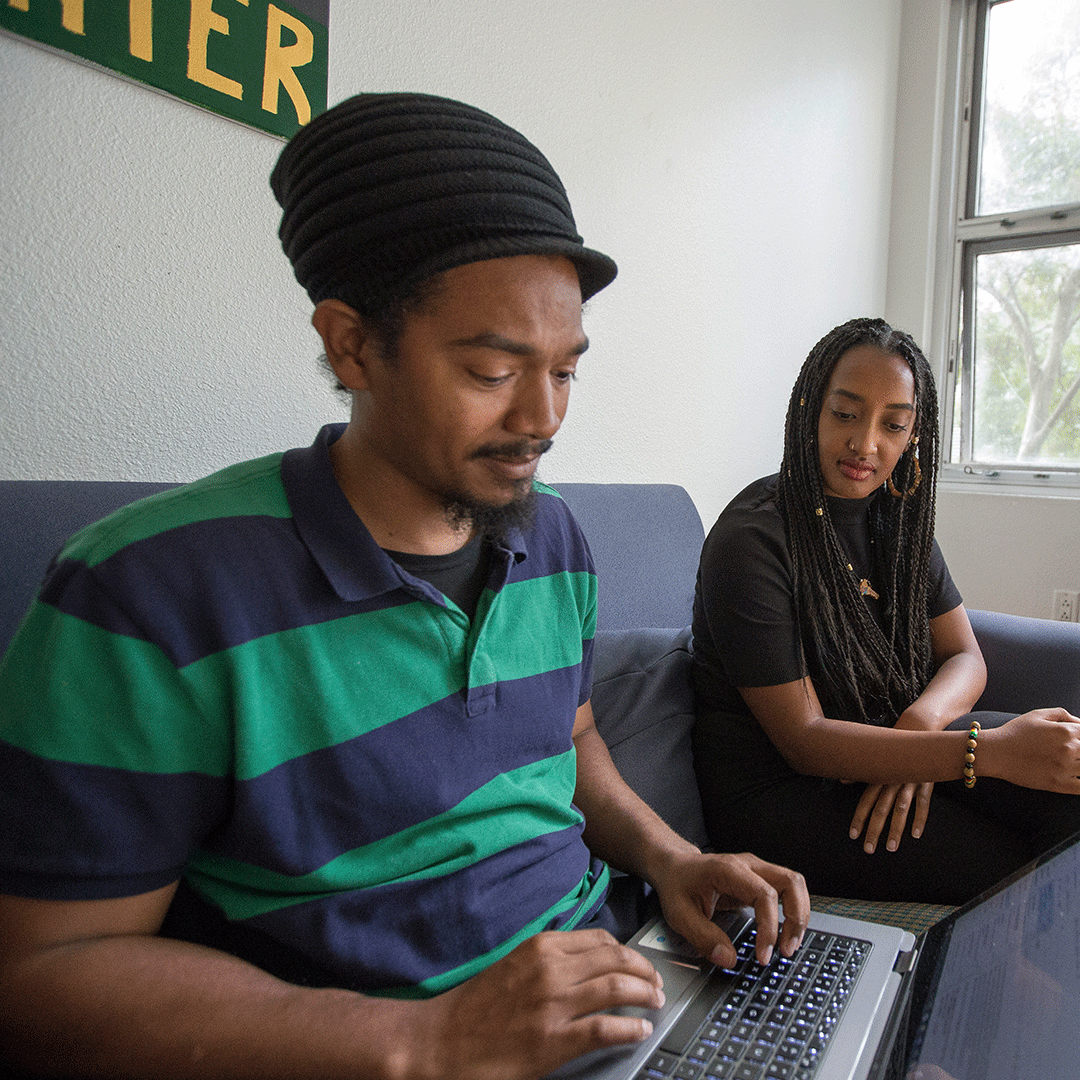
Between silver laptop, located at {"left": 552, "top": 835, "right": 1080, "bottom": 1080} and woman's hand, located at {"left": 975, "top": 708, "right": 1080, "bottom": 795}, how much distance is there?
0.32 meters

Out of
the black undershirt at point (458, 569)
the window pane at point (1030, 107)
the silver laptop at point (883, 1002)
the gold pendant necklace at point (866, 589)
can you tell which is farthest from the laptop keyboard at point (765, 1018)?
the window pane at point (1030, 107)

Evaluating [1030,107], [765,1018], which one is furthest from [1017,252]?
[765,1018]

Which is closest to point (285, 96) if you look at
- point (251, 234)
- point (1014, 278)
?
point (251, 234)

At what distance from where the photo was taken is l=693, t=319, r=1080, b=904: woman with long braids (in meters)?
1.17

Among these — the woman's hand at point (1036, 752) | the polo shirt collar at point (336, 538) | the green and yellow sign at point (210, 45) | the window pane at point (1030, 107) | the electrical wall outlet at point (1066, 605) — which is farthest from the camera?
the window pane at point (1030, 107)

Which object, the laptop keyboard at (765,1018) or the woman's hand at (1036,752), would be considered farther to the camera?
the woman's hand at (1036,752)

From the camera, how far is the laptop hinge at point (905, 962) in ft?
2.40

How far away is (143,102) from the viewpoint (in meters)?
A: 1.08

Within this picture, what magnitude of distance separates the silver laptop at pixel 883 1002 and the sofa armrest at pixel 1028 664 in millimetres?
763

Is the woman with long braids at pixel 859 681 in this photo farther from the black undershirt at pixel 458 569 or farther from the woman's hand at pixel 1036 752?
the black undershirt at pixel 458 569

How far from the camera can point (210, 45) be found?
3.67 ft

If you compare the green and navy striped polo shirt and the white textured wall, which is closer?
the green and navy striped polo shirt

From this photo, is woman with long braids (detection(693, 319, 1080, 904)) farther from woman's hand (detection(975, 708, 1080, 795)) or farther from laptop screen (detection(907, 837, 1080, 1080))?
laptop screen (detection(907, 837, 1080, 1080))

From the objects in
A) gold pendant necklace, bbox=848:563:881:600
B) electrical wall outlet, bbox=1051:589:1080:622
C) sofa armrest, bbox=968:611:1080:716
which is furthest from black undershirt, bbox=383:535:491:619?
electrical wall outlet, bbox=1051:589:1080:622
